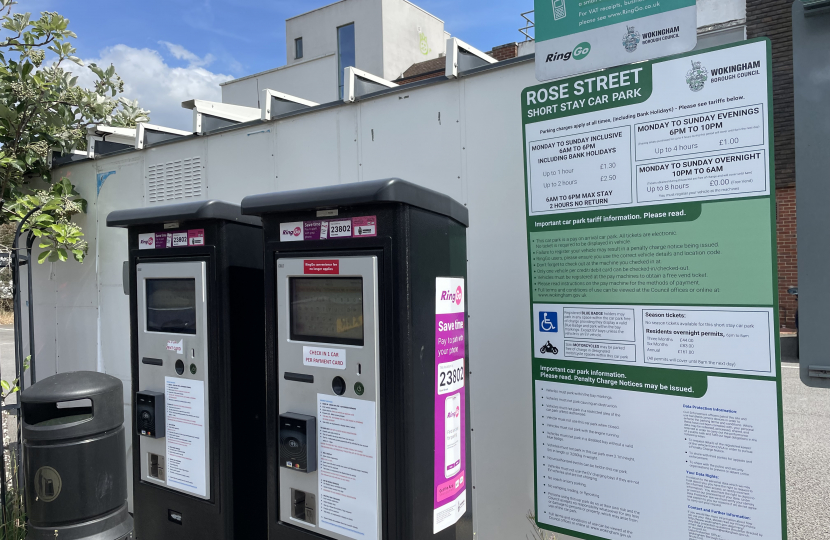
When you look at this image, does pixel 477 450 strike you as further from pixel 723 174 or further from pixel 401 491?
pixel 723 174

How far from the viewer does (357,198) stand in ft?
6.79

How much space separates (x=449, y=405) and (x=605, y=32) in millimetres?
1586

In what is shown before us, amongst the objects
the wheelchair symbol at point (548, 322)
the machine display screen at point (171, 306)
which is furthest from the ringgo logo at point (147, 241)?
the wheelchair symbol at point (548, 322)

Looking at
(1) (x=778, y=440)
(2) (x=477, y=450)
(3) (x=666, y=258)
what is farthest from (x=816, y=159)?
(2) (x=477, y=450)

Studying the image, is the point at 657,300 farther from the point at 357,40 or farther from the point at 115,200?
the point at 357,40

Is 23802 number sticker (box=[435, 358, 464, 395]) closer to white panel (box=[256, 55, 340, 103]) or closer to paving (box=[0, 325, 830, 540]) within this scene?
paving (box=[0, 325, 830, 540])

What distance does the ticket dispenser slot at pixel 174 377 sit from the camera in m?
2.83

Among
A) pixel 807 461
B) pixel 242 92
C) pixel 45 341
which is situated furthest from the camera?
pixel 242 92

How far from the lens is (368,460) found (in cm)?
212

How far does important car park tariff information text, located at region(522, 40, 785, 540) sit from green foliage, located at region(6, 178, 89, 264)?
158 inches

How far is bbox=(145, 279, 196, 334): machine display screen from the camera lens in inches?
113

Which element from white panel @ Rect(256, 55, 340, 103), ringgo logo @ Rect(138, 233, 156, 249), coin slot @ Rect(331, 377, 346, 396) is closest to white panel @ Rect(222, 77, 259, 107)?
white panel @ Rect(256, 55, 340, 103)

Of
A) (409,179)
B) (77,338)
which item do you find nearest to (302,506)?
(409,179)

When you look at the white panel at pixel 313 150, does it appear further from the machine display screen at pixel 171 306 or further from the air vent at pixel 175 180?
the machine display screen at pixel 171 306
